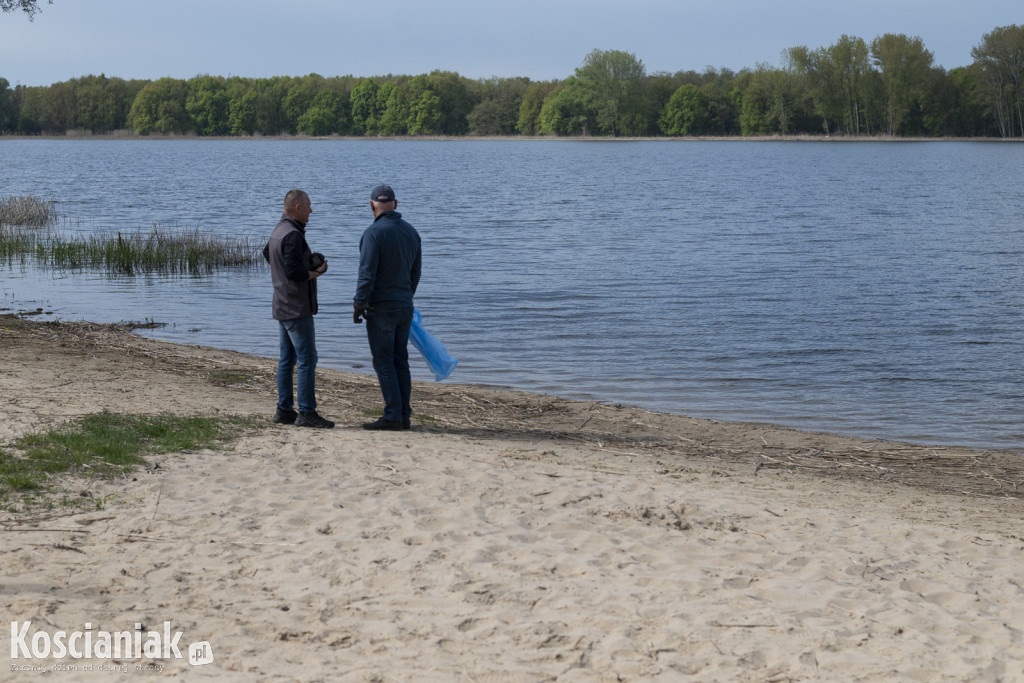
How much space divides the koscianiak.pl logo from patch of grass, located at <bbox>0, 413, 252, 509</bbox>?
2.11 m

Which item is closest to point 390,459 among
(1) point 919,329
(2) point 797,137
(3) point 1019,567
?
(3) point 1019,567

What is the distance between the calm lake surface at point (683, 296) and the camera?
1319cm

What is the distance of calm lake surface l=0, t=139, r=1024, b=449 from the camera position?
13188 mm

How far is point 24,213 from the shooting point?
30422 mm

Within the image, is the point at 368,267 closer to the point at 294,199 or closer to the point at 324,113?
the point at 294,199

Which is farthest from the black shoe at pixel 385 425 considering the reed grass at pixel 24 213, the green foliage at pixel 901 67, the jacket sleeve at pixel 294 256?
the green foliage at pixel 901 67

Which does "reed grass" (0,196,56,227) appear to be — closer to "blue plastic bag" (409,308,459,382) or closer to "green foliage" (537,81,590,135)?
"blue plastic bag" (409,308,459,382)

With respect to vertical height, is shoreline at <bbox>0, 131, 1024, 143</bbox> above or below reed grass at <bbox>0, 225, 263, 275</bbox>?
A: above

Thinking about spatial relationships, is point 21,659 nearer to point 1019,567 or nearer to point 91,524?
point 91,524

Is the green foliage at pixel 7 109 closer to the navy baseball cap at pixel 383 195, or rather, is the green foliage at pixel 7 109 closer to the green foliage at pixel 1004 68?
the green foliage at pixel 1004 68

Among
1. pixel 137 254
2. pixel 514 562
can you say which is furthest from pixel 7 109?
pixel 514 562

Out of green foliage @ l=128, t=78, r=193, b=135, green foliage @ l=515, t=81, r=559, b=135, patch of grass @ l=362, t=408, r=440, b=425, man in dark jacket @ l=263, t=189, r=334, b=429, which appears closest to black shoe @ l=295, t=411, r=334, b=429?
man in dark jacket @ l=263, t=189, r=334, b=429

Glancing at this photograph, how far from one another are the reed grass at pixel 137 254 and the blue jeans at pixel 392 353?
1661 centimetres

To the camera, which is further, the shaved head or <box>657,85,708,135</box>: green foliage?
<box>657,85,708,135</box>: green foliage
